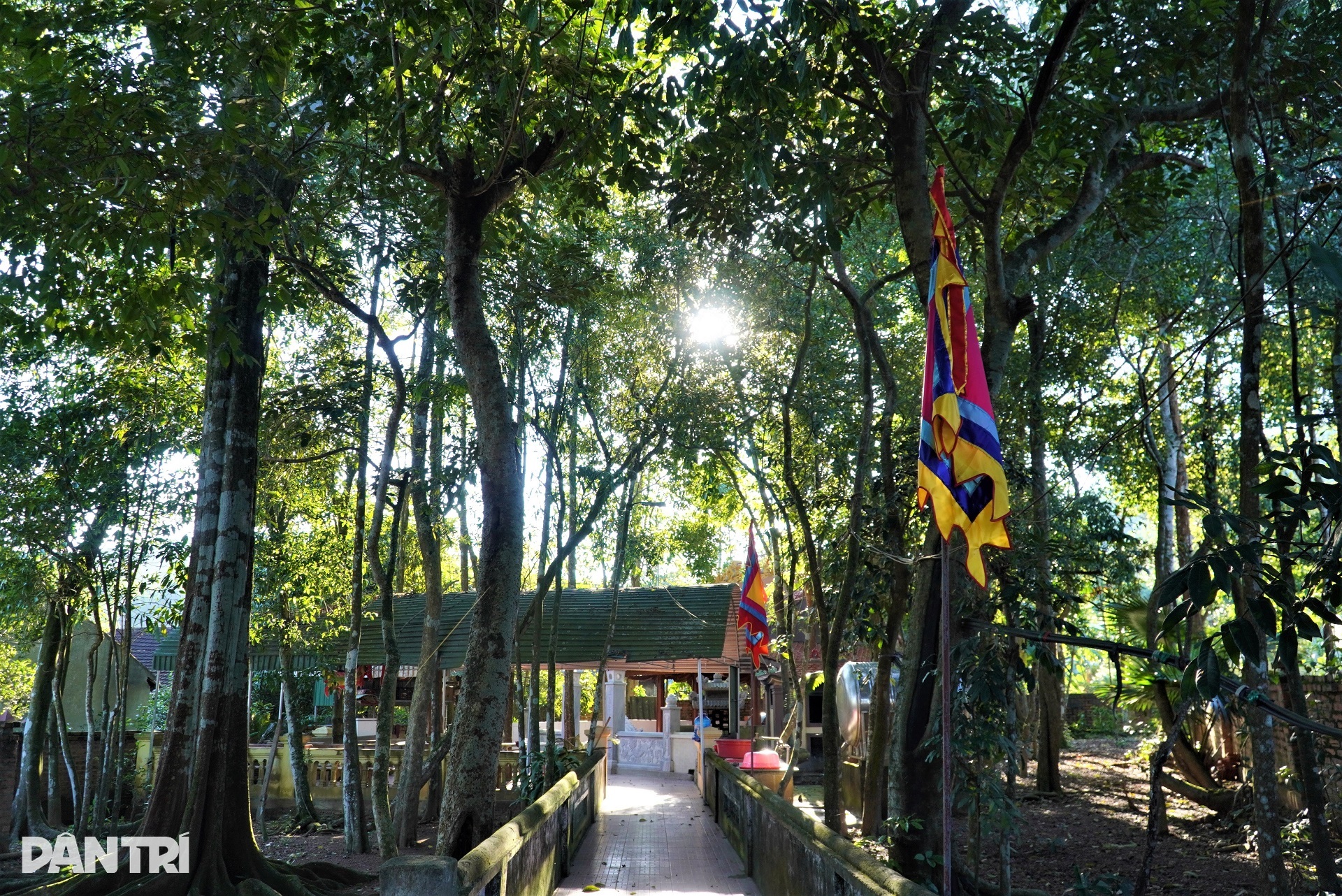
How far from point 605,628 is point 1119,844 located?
45.5 ft

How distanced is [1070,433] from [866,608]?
4.65 meters

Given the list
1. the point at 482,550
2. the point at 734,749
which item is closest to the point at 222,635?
the point at 482,550

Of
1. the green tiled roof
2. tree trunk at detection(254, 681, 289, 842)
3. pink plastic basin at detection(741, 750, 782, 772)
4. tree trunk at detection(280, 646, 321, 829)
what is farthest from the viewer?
the green tiled roof

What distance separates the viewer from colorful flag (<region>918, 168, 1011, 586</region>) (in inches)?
183

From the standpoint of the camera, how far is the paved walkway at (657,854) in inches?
396

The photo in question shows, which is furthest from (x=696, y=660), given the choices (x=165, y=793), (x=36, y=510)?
(x=165, y=793)

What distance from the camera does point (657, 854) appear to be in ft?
39.7

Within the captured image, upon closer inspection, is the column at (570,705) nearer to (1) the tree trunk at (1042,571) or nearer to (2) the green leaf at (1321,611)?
(1) the tree trunk at (1042,571)

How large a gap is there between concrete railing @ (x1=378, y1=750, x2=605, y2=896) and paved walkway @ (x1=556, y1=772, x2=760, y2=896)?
30 cm

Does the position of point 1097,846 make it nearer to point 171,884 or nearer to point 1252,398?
point 1252,398

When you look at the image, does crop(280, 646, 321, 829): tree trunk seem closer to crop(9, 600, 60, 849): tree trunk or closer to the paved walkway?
crop(9, 600, 60, 849): tree trunk

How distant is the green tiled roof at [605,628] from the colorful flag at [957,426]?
718 inches

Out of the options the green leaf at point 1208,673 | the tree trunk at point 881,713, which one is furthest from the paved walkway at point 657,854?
the green leaf at point 1208,673

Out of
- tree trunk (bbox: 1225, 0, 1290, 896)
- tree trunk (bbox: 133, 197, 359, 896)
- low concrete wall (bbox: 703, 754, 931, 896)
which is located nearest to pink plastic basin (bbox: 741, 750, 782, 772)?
low concrete wall (bbox: 703, 754, 931, 896)
